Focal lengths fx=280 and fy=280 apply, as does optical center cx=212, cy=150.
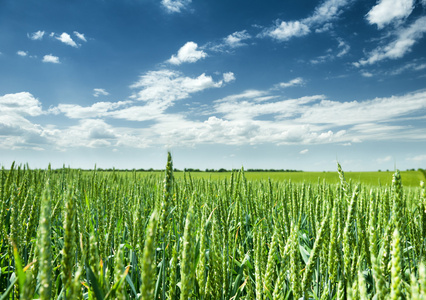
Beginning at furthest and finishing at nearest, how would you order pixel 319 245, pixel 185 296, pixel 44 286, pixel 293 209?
1. pixel 293 209
2. pixel 319 245
3. pixel 185 296
4. pixel 44 286

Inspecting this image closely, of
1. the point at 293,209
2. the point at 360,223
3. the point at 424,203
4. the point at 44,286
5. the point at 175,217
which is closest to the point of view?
the point at 44,286

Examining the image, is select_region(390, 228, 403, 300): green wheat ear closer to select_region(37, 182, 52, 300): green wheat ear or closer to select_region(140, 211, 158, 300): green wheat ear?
select_region(140, 211, 158, 300): green wheat ear

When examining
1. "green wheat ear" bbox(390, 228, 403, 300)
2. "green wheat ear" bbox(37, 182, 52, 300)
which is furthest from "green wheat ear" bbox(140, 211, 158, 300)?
"green wheat ear" bbox(390, 228, 403, 300)

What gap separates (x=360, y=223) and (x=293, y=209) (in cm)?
158

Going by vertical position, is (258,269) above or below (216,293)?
above

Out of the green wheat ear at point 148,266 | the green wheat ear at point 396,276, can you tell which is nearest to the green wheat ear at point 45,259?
the green wheat ear at point 148,266

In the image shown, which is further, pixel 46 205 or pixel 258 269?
pixel 258 269

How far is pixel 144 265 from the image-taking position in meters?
0.66

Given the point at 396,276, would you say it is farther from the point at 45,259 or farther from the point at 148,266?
the point at 45,259

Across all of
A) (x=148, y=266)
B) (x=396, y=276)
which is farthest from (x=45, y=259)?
(x=396, y=276)

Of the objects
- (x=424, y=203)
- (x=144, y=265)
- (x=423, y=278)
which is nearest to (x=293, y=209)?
(x=424, y=203)

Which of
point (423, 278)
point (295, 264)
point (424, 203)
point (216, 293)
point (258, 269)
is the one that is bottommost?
point (216, 293)

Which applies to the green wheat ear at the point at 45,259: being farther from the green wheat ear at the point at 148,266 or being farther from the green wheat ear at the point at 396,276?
the green wheat ear at the point at 396,276

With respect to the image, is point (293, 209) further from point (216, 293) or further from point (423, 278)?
point (423, 278)
